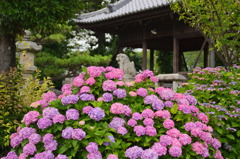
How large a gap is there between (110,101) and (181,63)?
1340 centimetres

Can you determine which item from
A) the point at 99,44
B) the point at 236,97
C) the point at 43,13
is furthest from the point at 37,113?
the point at 99,44

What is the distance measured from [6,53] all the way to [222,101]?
13.6 feet

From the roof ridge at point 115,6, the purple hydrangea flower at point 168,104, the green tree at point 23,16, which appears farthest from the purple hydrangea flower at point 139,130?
the roof ridge at point 115,6

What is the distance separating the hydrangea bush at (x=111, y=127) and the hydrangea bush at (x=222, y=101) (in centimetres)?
40

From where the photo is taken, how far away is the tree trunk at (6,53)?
518 cm

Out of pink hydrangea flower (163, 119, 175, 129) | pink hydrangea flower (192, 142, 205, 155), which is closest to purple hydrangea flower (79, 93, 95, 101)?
pink hydrangea flower (163, 119, 175, 129)

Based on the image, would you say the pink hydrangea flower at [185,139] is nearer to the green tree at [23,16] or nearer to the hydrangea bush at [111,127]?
the hydrangea bush at [111,127]

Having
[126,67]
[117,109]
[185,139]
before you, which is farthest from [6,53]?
[126,67]

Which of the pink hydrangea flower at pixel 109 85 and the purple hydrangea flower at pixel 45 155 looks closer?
the purple hydrangea flower at pixel 45 155

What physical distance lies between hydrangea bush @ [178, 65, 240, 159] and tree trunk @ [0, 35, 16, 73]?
3430 mm

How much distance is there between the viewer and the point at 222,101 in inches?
142

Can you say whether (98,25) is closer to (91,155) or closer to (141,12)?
(141,12)

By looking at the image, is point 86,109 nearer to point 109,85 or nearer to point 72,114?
point 72,114

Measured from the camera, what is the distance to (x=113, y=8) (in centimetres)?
1135
